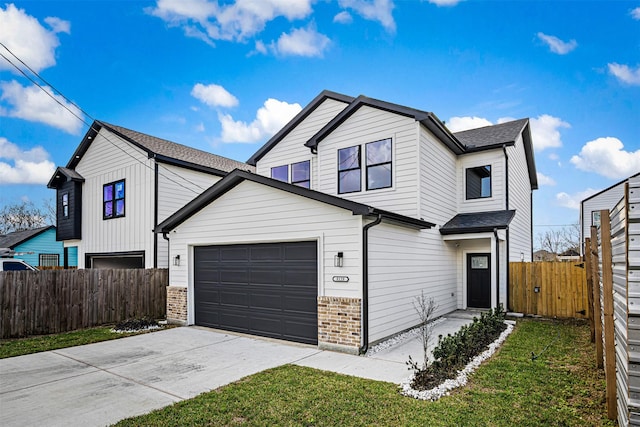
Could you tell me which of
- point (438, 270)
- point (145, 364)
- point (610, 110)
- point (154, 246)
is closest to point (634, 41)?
point (610, 110)

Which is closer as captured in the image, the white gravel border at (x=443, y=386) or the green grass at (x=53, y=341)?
the white gravel border at (x=443, y=386)

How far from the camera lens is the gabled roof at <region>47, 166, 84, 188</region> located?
53.5 ft

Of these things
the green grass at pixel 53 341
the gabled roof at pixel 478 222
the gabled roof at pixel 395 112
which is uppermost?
the gabled roof at pixel 395 112

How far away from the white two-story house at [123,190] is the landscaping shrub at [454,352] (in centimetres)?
1086

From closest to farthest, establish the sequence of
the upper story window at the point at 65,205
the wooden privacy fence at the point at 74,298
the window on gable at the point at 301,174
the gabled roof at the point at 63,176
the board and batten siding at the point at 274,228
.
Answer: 1. the board and batten siding at the point at 274,228
2. the wooden privacy fence at the point at 74,298
3. the window on gable at the point at 301,174
4. the gabled roof at the point at 63,176
5. the upper story window at the point at 65,205

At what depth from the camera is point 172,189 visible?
1441cm

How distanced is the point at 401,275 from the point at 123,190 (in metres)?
11.6

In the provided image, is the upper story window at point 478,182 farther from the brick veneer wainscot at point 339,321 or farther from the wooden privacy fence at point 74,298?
the wooden privacy fence at point 74,298

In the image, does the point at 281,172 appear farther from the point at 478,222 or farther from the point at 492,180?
the point at 492,180

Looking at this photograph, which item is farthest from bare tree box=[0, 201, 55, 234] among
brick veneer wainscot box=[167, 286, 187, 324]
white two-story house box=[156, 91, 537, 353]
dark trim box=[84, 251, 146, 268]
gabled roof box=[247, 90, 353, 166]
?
white two-story house box=[156, 91, 537, 353]

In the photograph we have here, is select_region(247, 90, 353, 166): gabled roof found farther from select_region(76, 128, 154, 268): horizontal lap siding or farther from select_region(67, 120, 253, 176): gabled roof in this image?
select_region(76, 128, 154, 268): horizontal lap siding

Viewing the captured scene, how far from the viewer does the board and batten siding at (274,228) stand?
7555 mm

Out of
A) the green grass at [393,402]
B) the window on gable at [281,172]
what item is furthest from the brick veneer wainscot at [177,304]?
the green grass at [393,402]

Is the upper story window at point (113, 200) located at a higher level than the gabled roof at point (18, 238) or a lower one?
higher
